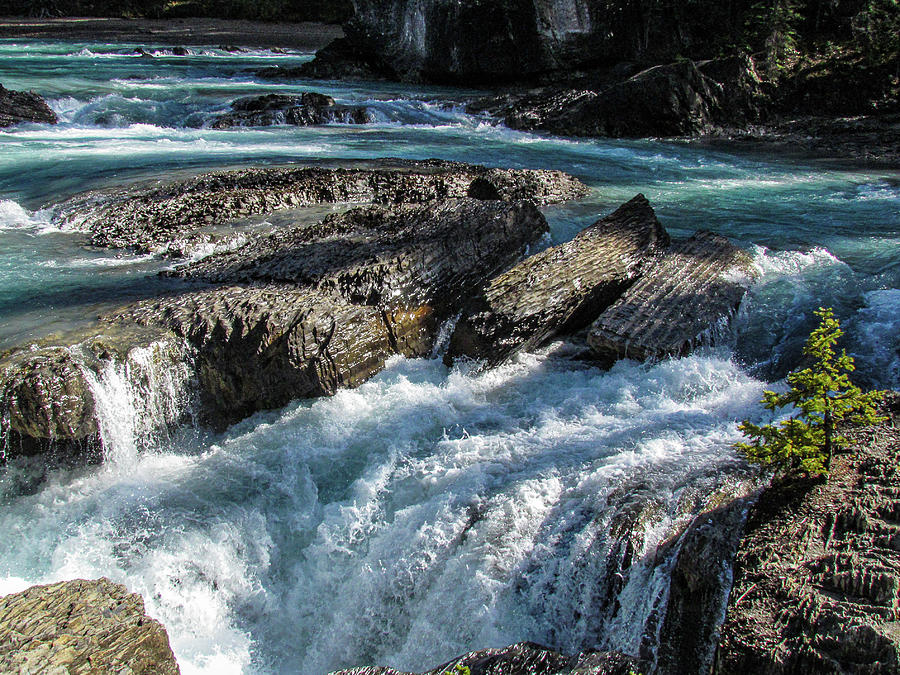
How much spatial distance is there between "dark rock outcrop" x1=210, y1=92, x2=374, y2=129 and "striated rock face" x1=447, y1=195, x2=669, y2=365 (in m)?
11.2

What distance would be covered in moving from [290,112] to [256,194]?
8.91 meters

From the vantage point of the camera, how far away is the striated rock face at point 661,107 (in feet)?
52.5

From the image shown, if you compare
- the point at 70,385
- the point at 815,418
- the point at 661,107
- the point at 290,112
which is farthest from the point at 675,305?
the point at 290,112

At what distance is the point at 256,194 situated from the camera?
8.02m

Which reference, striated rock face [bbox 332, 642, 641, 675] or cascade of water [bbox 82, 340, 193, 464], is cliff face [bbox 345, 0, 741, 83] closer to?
cascade of water [bbox 82, 340, 193, 464]

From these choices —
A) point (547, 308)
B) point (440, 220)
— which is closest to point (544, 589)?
point (547, 308)

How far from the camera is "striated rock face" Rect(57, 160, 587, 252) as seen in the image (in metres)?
7.34

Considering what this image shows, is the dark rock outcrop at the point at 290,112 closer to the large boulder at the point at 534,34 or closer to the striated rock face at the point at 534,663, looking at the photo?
the large boulder at the point at 534,34

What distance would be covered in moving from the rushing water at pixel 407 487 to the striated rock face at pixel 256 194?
1.62 feet

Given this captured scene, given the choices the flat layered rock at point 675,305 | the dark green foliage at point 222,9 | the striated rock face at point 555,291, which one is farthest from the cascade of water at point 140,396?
the dark green foliage at point 222,9

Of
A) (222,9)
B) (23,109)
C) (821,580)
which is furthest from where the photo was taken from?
(222,9)

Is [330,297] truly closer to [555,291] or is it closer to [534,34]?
[555,291]

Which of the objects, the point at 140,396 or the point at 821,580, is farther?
the point at 140,396

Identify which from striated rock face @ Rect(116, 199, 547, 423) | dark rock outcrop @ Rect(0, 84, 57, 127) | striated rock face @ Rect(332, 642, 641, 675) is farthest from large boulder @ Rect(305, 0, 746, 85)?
striated rock face @ Rect(332, 642, 641, 675)
